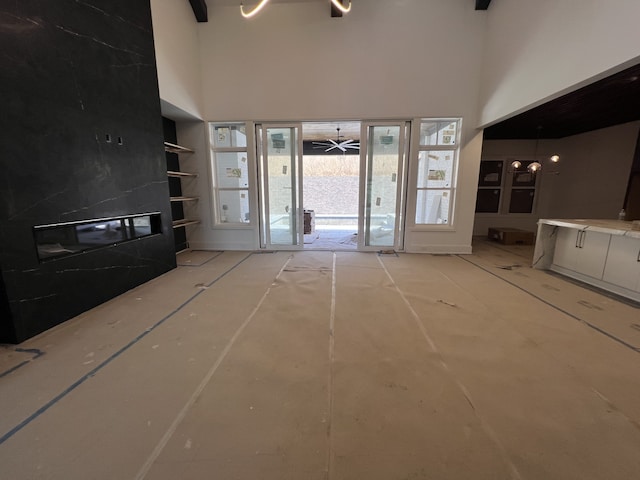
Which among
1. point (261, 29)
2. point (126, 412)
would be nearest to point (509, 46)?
point (261, 29)

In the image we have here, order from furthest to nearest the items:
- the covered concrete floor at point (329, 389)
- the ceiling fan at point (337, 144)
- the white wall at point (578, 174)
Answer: the ceiling fan at point (337, 144) → the white wall at point (578, 174) → the covered concrete floor at point (329, 389)

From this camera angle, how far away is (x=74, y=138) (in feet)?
8.45

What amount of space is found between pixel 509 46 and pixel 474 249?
3.48 m

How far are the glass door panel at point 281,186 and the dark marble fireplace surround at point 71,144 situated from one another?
6.40ft

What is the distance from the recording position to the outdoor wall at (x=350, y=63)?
4.54 meters

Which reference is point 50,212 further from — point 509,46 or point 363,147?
point 509,46

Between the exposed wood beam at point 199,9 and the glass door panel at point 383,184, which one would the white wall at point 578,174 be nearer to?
the glass door panel at point 383,184

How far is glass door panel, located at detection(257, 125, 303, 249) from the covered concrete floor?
243 centimetres

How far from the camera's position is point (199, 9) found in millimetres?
4578

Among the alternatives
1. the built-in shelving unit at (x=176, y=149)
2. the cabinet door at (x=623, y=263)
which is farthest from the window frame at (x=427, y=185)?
the built-in shelving unit at (x=176, y=149)

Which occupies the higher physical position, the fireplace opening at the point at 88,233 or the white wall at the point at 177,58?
the white wall at the point at 177,58

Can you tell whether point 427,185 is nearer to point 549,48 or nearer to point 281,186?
point 549,48

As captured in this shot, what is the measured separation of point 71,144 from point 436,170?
534 centimetres

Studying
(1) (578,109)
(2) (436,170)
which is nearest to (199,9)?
(2) (436,170)
